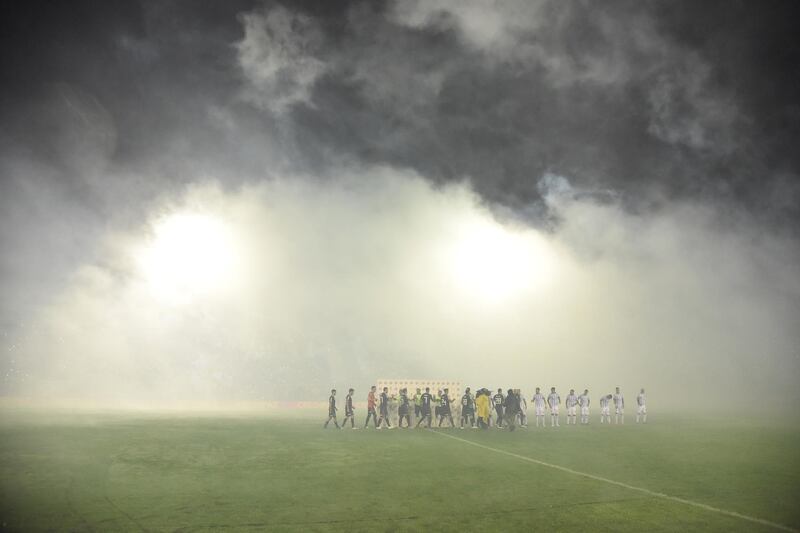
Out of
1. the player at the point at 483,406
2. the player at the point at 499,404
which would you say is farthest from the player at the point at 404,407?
the player at the point at 499,404

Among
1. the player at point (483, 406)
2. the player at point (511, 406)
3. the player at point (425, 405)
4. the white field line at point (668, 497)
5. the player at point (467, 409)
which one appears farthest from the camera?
the player at point (467, 409)

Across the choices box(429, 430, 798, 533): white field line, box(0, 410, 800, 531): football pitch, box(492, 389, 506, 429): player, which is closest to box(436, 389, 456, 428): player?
box(492, 389, 506, 429): player

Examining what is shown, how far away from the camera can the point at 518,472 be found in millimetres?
13469

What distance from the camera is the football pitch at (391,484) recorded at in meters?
8.80

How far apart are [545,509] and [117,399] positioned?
230ft

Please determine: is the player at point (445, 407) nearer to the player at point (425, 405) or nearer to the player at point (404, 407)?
the player at point (425, 405)

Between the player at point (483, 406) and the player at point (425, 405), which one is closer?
the player at point (425, 405)

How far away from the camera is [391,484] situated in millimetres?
11719

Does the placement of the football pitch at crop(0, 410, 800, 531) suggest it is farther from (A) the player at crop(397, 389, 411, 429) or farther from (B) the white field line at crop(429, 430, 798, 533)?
(A) the player at crop(397, 389, 411, 429)

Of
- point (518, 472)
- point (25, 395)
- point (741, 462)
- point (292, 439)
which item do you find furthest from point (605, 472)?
point (25, 395)

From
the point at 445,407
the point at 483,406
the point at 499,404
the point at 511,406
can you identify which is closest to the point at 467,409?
the point at 483,406

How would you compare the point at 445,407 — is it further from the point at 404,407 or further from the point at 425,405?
the point at 404,407

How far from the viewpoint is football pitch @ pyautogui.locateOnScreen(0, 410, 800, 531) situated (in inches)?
347

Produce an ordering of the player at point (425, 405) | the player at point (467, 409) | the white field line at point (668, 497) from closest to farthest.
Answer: the white field line at point (668, 497)
the player at point (425, 405)
the player at point (467, 409)
